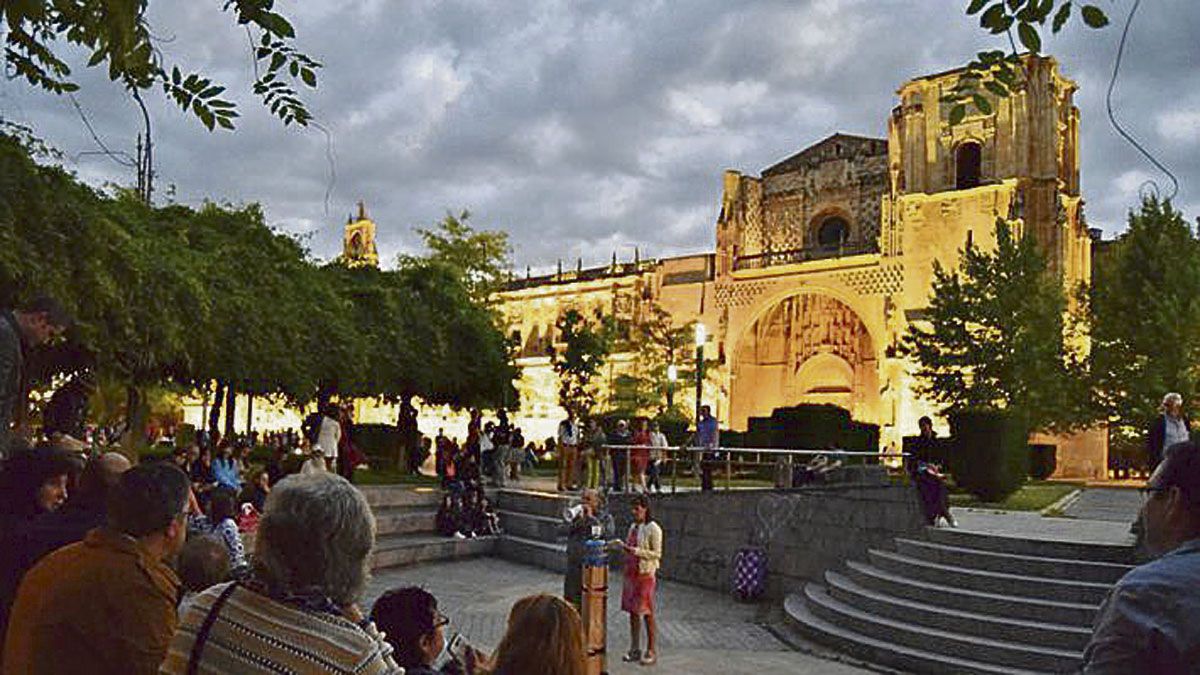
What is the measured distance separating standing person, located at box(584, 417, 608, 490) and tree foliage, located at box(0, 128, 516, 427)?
7.07 metres

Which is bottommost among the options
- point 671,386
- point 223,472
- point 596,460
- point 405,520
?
point 405,520

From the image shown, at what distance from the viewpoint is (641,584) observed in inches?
424

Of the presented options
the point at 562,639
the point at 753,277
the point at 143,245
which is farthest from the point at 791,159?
the point at 562,639

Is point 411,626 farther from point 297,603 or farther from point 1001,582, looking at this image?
point 1001,582

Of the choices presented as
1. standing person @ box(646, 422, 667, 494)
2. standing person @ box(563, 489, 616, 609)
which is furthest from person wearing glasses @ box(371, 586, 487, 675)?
standing person @ box(646, 422, 667, 494)

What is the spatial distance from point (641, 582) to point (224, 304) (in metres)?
13.2

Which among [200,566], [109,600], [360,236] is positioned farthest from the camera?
[360,236]

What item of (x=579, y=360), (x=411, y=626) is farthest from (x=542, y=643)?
(x=579, y=360)

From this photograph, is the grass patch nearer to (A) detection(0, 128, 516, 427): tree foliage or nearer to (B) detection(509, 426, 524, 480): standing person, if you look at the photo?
(B) detection(509, 426, 524, 480): standing person

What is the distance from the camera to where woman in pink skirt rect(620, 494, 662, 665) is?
35.2ft

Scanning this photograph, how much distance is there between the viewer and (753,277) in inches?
1752

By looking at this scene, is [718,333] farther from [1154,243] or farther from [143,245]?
[143,245]

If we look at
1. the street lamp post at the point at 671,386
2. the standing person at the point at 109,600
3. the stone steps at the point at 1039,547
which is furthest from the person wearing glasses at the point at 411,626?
the street lamp post at the point at 671,386

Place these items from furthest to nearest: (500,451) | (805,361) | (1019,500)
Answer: (805,361), (500,451), (1019,500)
